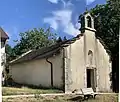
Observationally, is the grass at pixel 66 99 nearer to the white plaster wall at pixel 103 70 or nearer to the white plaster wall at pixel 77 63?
the white plaster wall at pixel 77 63

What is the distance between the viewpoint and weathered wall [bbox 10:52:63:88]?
65.8 ft

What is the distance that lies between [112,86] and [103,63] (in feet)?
7.57

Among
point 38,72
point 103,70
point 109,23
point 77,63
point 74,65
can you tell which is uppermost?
point 109,23

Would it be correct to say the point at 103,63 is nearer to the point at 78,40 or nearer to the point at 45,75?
the point at 78,40

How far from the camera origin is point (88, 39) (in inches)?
853

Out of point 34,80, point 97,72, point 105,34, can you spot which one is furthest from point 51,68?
point 105,34

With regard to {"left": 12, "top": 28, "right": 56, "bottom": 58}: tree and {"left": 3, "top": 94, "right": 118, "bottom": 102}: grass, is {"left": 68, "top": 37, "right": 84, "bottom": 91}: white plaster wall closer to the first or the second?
{"left": 3, "top": 94, "right": 118, "bottom": 102}: grass

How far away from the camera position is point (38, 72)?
2183cm

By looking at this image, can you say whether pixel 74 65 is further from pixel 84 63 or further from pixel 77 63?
pixel 84 63

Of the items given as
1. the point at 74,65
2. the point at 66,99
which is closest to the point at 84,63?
the point at 74,65

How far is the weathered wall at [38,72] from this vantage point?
65.8 feet

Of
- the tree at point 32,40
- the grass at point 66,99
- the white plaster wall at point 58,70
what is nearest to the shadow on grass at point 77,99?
the grass at point 66,99

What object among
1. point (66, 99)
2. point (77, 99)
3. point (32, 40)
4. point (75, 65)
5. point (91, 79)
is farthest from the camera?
point (32, 40)

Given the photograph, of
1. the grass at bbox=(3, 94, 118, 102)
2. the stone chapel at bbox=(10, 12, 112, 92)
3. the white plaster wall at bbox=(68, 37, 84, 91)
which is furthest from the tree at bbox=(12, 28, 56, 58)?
the grass at bbox=(3, 94, 118, 102)
